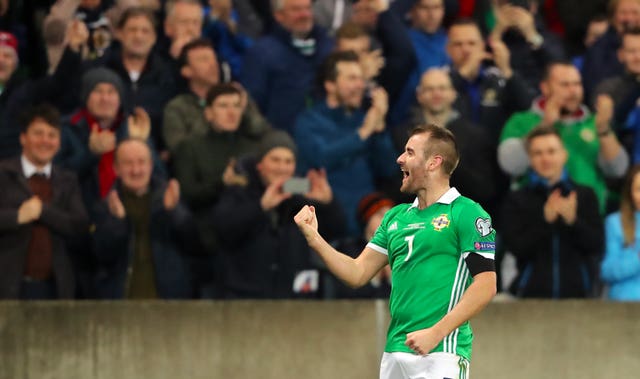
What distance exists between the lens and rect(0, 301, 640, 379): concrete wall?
999cm

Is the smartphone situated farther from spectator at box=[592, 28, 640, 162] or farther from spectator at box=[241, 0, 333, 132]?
spectator at box=[592, 28, 640, 162]

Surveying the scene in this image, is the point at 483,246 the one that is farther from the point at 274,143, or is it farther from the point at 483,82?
the point at 483,82

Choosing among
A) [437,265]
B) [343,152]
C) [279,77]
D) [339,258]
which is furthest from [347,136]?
[437,265]

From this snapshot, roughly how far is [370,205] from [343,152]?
0.61m

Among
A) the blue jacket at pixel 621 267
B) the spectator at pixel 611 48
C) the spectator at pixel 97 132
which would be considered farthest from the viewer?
the spectator at pixel 611 48

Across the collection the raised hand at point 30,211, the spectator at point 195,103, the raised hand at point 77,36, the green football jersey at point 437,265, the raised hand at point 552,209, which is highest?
the raised hand at point 77,36

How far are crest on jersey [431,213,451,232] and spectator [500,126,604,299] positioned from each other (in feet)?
14.5

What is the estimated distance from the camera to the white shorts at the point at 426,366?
6.76 meters

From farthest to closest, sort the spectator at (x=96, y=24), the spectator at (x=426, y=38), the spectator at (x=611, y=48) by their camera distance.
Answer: the spectator at (x=426, y=38), the spectator at (x=611, y=48), the spectator at (x=96, y=24)

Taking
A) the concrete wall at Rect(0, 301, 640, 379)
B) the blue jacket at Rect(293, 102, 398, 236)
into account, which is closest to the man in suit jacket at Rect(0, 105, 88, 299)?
the concrete wall at Rect(0, 301, 640, 379)

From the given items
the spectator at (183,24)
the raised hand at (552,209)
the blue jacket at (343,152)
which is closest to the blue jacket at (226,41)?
the spectator at (183,24)

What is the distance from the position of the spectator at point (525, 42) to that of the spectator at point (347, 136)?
77.0 inches

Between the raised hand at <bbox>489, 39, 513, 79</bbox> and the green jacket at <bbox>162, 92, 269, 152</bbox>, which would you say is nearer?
the green jacket at <bbox>162, 92, 269, 152</bbox>

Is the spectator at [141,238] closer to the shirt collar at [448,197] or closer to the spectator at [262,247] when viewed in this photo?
the spectator at [262,247]
